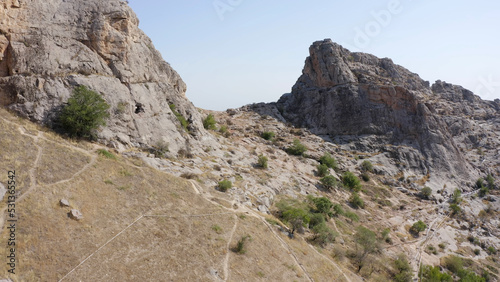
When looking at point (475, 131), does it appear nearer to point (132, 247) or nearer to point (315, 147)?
point (315, 147)

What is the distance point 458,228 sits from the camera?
107 ft

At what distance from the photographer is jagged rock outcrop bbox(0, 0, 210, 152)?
62.2 ft

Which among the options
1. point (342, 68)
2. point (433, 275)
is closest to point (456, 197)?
point (433, 275)

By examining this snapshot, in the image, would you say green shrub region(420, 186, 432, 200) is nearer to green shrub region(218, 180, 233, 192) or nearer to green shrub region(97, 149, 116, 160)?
green shrub region(218, 180, 233, 192)

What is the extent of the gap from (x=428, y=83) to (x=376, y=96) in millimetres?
27869

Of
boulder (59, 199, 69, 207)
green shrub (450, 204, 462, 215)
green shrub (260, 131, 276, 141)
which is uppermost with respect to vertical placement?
green shrub (260, 131, 276, 141)

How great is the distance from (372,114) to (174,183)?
132ft

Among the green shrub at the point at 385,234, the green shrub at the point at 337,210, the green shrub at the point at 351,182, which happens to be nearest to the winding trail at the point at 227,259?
the green shrub at the point at 337,210

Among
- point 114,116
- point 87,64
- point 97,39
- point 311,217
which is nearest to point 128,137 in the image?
point 114,116

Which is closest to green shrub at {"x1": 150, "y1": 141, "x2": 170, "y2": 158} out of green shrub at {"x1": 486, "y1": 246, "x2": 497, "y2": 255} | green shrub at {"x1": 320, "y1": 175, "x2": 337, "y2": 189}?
green shrub at {"x1": 320, "y1": 175, "x2": 337, "y2": 189}

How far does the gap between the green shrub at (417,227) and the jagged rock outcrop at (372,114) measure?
13.8m

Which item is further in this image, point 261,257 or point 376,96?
point 376,96

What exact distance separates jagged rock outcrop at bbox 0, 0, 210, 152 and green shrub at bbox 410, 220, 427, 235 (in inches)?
978

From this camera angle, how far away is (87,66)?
21.8 m
